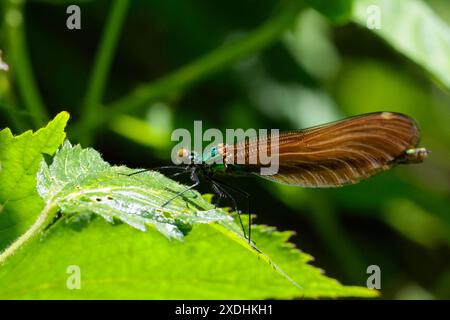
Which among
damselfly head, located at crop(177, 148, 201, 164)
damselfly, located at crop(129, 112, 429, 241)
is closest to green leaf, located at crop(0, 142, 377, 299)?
damselfly, located at crop(129, 112, 429, 241)

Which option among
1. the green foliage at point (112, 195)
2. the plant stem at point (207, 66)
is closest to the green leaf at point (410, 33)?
the plant stem at point (207, 66)

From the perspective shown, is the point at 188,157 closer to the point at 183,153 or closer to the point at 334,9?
the point at 183,153

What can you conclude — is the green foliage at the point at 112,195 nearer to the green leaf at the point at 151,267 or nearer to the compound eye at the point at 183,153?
the green leaf at the point at 151,267

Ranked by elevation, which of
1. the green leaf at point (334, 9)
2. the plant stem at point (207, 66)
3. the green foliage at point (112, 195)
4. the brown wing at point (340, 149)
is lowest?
the green foliage at point (112, 195)

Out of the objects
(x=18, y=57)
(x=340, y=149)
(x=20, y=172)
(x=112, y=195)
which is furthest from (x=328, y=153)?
(x=18, y=57)

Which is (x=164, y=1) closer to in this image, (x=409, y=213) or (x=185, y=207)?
(x=409, y=213)

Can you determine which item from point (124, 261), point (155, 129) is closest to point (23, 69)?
point (155, 129)
